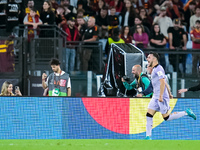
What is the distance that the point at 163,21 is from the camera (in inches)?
711

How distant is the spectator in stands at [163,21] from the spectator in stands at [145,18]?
0.30 m

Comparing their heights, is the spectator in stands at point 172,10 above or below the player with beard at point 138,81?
above

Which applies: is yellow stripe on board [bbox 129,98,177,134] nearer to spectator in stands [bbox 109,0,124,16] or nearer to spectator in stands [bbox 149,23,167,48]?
spectator in stands [bbox 149,23,167,48]

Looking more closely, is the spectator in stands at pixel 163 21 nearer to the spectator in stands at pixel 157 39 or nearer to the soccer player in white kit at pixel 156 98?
the spectator in stands at pixel 157 39

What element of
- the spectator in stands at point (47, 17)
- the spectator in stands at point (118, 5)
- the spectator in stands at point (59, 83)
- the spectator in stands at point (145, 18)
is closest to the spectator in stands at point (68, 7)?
the spectator in stands at point (118, 5)

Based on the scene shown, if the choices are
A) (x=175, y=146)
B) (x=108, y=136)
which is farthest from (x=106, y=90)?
(x=175, y=146)

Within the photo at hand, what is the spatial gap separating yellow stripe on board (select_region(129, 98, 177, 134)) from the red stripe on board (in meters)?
0.10

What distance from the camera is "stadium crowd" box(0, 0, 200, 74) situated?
1620 cm

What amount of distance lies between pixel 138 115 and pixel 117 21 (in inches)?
272

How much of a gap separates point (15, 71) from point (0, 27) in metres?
2.15

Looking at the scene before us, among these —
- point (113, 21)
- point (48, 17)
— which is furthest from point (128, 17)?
point (48, 17)

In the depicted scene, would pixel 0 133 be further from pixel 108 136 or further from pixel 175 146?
pixel 175 146

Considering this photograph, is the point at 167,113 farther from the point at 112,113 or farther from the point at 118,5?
the point at 118,5

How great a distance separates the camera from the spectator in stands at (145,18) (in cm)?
1820
